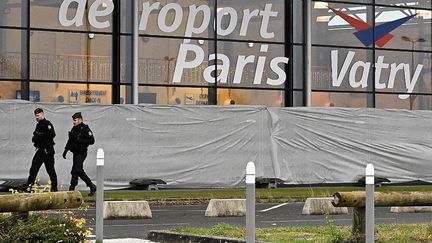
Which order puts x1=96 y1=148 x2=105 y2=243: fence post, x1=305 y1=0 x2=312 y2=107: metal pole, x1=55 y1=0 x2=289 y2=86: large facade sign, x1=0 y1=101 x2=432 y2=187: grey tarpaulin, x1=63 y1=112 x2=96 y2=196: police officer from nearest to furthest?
1. x1=96 y1=148 x2=105 y2=243: fence post
2. x1=63 y1=112 x2=96 y2=196: police officer
3. x1=0 y1=101 x2=432 y2=187: grey tarpaulin
4. x1=55 y1=0 x2=289 y2=86: large facade sign
5. x1=305 y1=0 x2=312 y2=107: metal pole

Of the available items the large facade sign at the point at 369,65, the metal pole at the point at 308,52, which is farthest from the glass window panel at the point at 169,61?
the large facade sign at the point at 369,65

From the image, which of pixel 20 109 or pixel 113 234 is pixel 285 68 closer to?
pixel 20 109

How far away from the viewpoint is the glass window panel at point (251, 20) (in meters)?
35.6

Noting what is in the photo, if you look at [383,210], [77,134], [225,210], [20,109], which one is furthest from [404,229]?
[20,109]

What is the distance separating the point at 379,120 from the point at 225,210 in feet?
39.1

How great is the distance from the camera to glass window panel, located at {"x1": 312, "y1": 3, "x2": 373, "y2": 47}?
121 ft

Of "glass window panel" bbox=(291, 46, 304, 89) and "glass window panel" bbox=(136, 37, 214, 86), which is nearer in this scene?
"glass window panel" bbox=(136, 37, 214, 86)

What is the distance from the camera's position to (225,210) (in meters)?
21.7

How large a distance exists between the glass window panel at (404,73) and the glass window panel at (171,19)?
6.10 m

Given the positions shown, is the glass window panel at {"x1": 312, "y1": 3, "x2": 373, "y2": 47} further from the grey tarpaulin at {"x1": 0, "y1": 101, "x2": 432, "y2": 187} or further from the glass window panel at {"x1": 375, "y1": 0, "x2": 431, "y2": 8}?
the grey tarpaulin at {"x1": 0, "y1": 101, "x2": 432, "y2": 187}

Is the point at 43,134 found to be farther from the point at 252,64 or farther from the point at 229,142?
the point at 252,64

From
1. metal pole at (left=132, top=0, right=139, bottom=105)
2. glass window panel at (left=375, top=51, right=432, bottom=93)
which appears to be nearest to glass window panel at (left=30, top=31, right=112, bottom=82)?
metal pole at (left=132, top=0, right=139, bottom=105)

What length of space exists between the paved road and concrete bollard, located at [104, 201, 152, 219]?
26 cm

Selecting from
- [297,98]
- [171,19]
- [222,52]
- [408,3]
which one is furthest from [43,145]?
[408,3]
